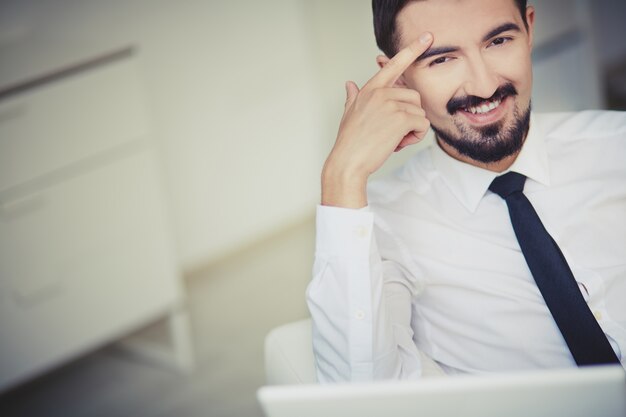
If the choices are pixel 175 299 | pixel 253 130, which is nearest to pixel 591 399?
pixel 175 299

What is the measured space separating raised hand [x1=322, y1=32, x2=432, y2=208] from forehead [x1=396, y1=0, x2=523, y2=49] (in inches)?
1.0

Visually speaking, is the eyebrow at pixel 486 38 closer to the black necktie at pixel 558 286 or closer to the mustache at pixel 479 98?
the mustache at pixel 479 98

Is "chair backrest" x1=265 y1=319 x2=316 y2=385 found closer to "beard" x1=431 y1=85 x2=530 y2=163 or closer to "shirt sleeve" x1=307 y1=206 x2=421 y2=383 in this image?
"shirt sleeve" x1=307 y1=206 x2=421 y2=383

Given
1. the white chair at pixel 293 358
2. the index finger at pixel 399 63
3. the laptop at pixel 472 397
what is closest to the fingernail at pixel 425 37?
the index finger at pixel 399 63

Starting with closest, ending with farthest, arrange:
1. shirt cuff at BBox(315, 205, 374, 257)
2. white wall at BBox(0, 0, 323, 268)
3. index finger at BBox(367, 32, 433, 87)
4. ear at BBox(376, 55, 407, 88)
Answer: shirt cuff at BBox(315, 205, 374, 257) → index finger at BBox(367, 32, 433, 87) → ear at BBox(376, 55, 407, 88) → white wall at BBox(0, 0, 323, 268)

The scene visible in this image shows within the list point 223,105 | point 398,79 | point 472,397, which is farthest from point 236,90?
point 472,397

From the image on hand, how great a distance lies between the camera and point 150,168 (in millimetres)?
2525

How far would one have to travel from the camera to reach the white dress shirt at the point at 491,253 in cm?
140

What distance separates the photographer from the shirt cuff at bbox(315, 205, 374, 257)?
4.20 feet

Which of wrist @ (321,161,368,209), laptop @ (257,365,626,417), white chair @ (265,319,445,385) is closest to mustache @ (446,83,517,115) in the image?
wrist @ (321,161,368,209)

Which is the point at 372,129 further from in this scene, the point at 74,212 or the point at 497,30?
the point at 74,212

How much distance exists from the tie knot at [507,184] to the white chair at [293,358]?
1.02ft

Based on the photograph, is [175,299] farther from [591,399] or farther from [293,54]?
[591,399]

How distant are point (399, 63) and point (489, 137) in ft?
0.66
